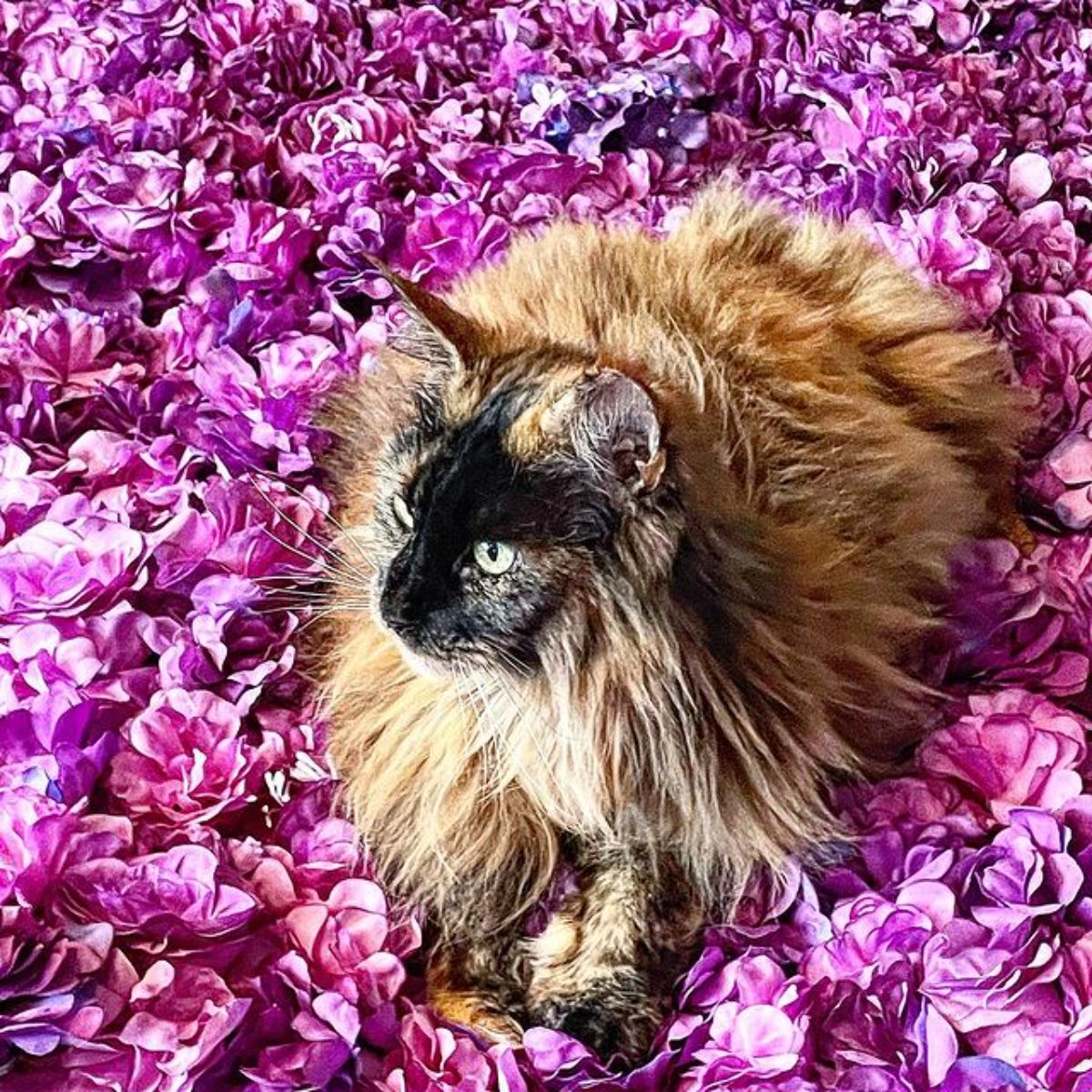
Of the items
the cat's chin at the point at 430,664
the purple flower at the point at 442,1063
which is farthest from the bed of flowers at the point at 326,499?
the cat's chin at the point at 430,664

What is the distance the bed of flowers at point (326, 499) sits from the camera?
1.03 meters

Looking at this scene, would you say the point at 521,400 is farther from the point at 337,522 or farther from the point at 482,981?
the point at 482,981

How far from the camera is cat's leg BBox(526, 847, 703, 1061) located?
42.3 inches

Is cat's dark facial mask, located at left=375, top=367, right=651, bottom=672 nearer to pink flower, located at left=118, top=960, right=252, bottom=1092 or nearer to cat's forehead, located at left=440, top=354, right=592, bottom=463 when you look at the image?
cat's forehead, located at left=440, top=354, right=592, bottom=463

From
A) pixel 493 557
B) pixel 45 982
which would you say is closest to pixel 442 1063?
pixel 45 982

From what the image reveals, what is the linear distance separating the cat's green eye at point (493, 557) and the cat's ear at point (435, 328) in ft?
0.50

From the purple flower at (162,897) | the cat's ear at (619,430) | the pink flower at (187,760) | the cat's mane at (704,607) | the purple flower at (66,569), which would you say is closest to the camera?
the cat's ear at (619,430)

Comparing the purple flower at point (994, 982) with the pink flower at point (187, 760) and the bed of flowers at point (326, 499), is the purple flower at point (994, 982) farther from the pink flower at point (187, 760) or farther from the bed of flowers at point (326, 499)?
the pink flower at point (187, 760)

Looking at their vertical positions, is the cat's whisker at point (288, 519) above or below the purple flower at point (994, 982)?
above

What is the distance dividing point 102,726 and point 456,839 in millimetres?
362

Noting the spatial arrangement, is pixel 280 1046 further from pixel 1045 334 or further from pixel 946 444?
pixel 1045 334

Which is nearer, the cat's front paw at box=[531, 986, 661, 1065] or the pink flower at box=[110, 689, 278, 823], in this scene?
the cat's front paw at box=[531, 986, 661, 1065]

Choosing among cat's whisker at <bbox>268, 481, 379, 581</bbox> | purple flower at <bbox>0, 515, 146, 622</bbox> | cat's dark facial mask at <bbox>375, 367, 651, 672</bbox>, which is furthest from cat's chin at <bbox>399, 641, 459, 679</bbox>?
purple flower at <bbox>0, 515, 146, 622</bbox>

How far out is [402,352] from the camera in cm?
123
